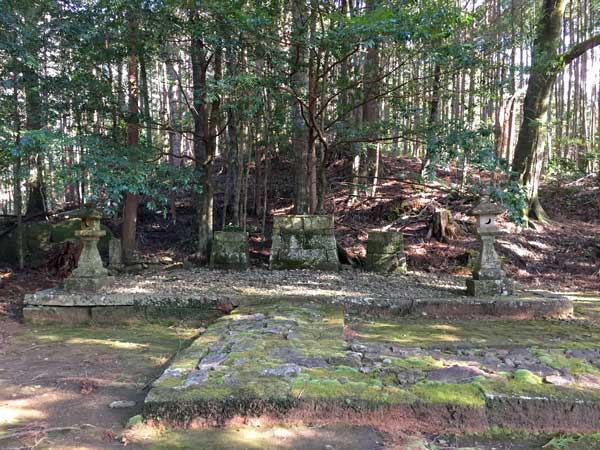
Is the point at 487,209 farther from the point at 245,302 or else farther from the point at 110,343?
the point at 110,343

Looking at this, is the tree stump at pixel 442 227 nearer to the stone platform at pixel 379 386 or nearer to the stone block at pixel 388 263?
the stone block at pixel 388 263

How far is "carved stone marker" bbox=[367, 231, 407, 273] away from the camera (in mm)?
8398

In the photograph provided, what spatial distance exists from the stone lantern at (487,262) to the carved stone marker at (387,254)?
2.12 metres

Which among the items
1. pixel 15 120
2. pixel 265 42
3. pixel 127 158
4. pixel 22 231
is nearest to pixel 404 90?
pixel 265 42

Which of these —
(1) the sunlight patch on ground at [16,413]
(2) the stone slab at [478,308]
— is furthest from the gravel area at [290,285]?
(1) the sunlight patch on ground at [16,413]

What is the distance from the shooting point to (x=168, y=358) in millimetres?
4629

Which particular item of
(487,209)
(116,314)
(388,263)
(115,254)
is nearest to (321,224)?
(388,263)

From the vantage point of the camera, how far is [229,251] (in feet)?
27.3

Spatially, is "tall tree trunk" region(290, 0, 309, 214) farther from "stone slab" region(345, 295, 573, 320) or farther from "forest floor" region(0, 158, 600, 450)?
"stone slab" region(345, 295, 573, 320)

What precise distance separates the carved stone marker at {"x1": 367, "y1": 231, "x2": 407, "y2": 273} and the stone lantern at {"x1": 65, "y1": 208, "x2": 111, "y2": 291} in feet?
15.0

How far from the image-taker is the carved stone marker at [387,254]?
840 centimetres

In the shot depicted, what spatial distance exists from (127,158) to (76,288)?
2.10m

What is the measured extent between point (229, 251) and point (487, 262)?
4.38 m

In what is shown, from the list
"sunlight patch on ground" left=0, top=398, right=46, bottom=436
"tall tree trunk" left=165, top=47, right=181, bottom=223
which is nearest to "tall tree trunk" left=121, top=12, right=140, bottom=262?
"tall tree trunk" left=165, top=47, right=181, bottom=223
